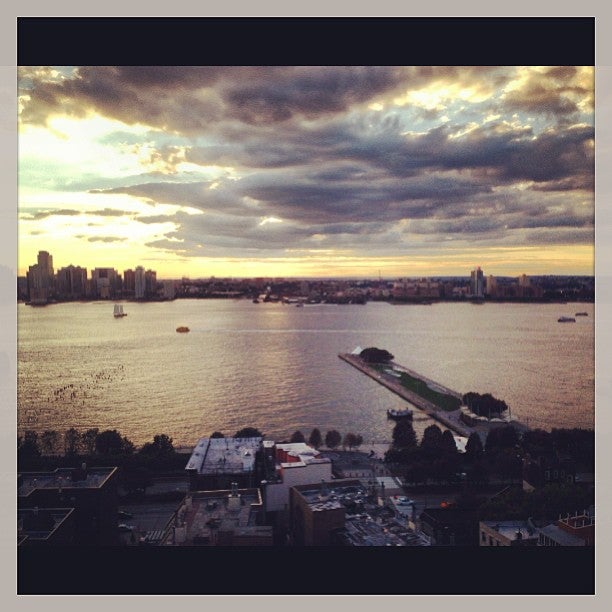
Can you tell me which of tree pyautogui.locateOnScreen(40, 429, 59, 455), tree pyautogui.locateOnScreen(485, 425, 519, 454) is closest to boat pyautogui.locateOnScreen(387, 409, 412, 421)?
tree pyautogui.locateOnScreen(485, 425, 519, 454)

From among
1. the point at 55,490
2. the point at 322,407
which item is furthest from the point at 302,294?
the point at 55,490

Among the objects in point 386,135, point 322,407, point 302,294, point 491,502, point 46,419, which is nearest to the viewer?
point 491,502

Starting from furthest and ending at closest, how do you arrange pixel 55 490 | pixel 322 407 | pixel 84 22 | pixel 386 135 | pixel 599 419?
pixel 322 407 < pixel 386 135 < pixel 55 490 < pixel 599 419 < pixel 84 22

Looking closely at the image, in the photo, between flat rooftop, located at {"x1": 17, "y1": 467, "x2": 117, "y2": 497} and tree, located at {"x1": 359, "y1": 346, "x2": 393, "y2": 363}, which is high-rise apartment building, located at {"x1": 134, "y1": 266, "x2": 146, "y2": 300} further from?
tree, located at {"x1": 359, "y1": 346, "x2": 393, "y2": 363}

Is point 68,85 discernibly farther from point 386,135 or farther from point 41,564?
point 41,564

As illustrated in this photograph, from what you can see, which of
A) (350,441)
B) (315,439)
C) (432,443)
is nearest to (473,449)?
(432,443)

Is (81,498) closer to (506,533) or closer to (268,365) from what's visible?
(506,533)
